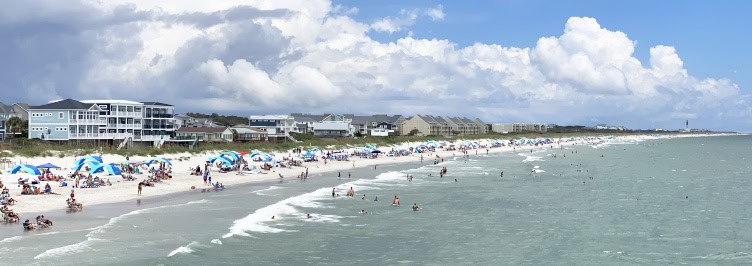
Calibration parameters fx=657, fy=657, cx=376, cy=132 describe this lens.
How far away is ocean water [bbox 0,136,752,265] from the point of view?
87.7ft

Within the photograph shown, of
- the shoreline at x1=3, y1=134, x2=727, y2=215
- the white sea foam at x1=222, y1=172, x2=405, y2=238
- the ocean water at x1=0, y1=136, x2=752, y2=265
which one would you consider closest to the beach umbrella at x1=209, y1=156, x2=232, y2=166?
the shoreline at x1=3, y1=134, x2=727, y2=215

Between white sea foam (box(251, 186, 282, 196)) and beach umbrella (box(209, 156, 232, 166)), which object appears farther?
beach umbrella (box(209, 156, 232, 166))

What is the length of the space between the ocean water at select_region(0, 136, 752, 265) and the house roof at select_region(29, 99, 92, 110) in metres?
38.0

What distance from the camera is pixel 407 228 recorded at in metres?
33.6

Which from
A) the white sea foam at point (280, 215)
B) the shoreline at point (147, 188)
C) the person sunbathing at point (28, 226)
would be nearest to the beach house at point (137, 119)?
the shoreline at point (147, 188)

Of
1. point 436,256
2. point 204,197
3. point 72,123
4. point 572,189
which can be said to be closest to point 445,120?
point 72,123

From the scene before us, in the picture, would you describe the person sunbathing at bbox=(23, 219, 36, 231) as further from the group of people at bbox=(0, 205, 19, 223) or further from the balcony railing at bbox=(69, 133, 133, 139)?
the balcony railing at bbox=(69, 133, 133, 139)

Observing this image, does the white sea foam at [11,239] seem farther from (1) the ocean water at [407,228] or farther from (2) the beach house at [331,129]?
(2) the beach house at [331,129]

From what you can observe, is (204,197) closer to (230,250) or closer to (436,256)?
(230,250)

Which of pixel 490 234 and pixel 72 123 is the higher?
pixel 72 123

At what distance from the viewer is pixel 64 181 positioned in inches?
1796

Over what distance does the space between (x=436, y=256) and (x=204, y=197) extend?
22472 mm

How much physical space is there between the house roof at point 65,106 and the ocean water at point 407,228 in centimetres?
3803

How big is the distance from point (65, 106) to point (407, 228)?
6034 centimetres
